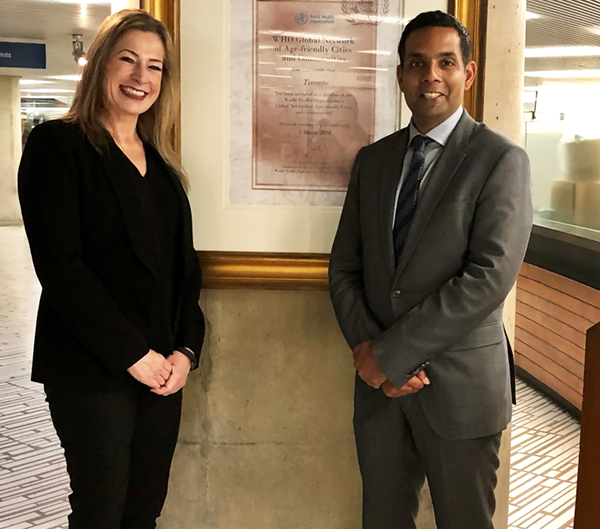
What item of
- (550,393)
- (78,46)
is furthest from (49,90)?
(550,393)

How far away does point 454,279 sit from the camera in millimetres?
1521

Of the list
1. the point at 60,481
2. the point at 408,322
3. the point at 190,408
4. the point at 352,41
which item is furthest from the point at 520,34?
the point at 60,481

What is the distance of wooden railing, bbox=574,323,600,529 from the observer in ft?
2.07

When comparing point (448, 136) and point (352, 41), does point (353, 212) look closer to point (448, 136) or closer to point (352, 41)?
point (448, 136)

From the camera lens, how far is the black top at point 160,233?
1.71 metres

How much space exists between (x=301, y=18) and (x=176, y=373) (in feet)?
3.89

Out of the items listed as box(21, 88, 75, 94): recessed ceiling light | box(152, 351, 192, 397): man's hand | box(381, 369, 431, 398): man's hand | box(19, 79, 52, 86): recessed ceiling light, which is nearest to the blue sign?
box(19, 79, 52, 86): recessed ceiling light

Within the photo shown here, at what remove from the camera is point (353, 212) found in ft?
5.97

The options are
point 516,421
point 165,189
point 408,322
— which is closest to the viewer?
point 408,322

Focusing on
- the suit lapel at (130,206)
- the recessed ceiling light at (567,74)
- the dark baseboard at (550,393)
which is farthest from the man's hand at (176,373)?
the recessed ceiling light at (567,74)

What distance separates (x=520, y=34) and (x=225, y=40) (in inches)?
38.3

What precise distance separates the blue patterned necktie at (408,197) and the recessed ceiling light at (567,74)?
965 cm

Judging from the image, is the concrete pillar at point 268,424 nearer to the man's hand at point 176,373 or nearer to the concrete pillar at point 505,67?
the man's hand at point 176,373

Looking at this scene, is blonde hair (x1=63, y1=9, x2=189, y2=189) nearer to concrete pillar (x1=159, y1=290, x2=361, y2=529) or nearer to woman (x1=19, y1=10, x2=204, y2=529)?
woman (x1=19, y1=10, x2=204, y2=529)
